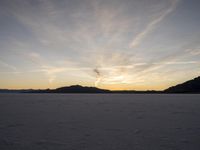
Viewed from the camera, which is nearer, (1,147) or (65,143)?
(1,147)

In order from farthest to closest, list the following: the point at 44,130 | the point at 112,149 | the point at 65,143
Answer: the point at 44,130
the point at 65,143
the point at 112,149

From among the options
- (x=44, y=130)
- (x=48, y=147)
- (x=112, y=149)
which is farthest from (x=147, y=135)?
(x=44, y=130)

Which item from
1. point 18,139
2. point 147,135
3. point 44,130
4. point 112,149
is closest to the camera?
point 112,149

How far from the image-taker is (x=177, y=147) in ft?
15.8

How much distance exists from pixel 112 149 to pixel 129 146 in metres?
0.49

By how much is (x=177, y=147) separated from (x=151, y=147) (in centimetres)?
62

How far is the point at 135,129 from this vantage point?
22.8ft

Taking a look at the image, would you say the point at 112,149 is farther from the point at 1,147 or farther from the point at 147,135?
the point at 1,147

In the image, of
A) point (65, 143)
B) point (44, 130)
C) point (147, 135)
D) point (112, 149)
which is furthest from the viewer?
point (44, 130)

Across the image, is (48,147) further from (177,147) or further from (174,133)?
(174,133)

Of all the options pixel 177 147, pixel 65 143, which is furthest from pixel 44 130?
pixel 177 147

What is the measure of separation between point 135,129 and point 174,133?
4.21 ft

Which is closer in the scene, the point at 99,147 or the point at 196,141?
the point at 99,147

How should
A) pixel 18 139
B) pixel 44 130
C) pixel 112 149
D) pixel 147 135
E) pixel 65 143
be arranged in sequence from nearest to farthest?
pixel 112 149
pixel 65 143
pixel 18 139
pixel 147 135
pixel 44 130
